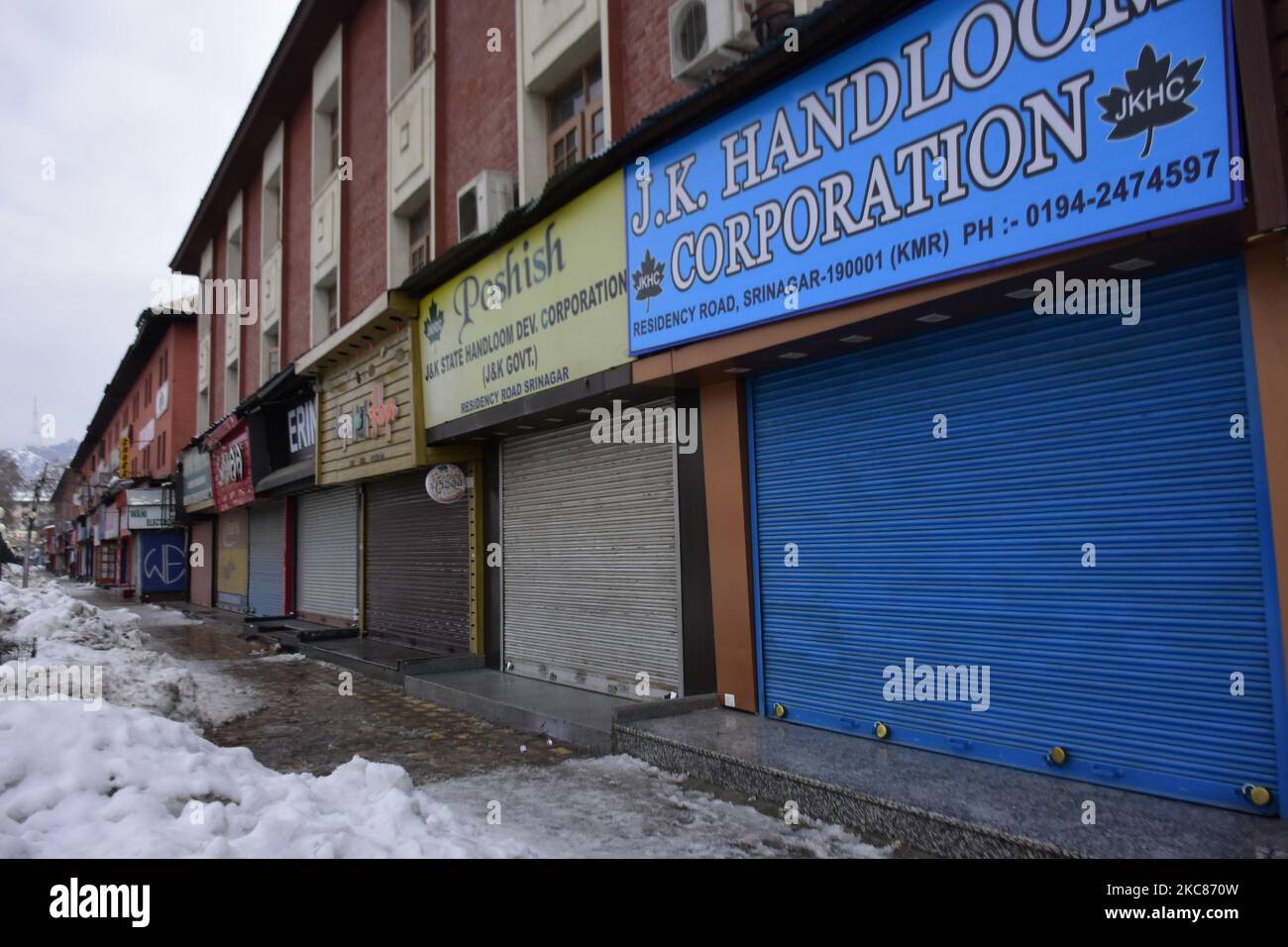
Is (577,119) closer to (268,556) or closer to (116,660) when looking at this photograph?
(116,660)

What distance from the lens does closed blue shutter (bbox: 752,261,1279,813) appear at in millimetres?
4312

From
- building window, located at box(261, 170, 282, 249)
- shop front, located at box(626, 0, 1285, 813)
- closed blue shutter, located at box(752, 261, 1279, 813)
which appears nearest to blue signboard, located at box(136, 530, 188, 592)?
building window, located at box(261, 170, 282, 249)

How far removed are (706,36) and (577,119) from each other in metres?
3.50

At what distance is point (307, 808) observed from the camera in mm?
4121

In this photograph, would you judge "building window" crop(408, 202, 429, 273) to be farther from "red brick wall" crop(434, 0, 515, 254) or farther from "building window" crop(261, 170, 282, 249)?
"building window" crop(261, 170, 282, 249)

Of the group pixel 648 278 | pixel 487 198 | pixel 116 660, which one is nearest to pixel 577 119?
pixel 487 198

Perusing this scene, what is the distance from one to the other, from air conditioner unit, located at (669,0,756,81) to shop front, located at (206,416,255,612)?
52.5 ft

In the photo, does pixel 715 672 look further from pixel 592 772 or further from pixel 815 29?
pixel 815 29

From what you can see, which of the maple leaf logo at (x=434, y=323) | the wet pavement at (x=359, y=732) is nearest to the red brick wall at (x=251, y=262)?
the wet pavement at (x=359, y=732)

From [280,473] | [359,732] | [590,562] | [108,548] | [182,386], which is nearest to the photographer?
[359,732]

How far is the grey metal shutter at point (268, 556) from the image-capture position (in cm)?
2106

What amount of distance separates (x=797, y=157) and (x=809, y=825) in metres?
4.51
